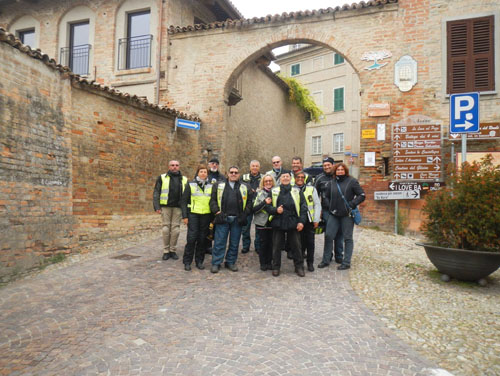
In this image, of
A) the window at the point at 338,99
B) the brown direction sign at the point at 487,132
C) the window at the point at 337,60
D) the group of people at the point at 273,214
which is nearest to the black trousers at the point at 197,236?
the group of people at the point at 273,214

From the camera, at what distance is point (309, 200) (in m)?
6.24

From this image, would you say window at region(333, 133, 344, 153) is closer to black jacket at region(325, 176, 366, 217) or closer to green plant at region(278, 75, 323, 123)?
green plant at region(278, 75, 323, 123)

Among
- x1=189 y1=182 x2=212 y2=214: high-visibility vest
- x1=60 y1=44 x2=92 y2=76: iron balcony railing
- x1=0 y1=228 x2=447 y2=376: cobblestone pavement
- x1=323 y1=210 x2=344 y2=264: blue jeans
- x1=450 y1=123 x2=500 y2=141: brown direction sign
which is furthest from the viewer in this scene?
x1=60 y1=44 x2=92 y2=76: iron balcony railing

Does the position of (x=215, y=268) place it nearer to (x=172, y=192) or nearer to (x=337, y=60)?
(x=172, y=192)

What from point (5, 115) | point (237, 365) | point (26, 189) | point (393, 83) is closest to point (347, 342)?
point (237, 365)

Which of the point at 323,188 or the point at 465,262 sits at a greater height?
the point at 323,188

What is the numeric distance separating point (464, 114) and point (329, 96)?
24.6 meters

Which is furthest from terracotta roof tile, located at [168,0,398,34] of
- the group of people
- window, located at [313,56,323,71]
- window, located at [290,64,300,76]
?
window, located at [290,64,300,76]

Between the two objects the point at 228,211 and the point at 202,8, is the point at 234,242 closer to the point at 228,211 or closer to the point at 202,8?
the point at 228,211

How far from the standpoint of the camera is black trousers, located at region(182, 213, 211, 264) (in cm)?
632

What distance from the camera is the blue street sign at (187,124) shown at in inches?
440

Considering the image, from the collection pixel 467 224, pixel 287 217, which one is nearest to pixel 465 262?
pixel 467 224

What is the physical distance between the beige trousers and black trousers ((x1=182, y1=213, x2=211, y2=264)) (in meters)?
0.84

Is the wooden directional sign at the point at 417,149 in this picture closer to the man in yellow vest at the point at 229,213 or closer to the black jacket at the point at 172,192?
the man in yellow vest at the point at 229,213
